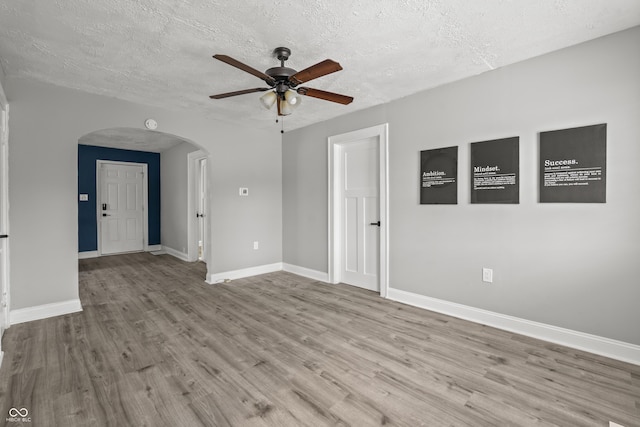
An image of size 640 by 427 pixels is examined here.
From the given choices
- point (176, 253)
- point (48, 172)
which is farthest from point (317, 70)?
point (176, 253)

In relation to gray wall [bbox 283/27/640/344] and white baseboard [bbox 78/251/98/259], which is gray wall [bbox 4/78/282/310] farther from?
white baseboard [bbox 78/251/98/259]

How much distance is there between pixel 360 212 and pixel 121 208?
5999 millimetres

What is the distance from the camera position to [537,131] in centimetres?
267

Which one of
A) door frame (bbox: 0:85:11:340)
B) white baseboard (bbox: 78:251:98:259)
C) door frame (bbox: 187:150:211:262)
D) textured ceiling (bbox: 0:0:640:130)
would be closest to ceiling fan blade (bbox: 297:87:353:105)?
textured ceiling (bbox: 0:0:640:130)

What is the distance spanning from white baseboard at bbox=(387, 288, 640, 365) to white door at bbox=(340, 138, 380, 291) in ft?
2.56

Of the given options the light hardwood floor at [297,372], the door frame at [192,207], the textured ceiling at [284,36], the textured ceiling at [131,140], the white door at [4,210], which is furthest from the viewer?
the door frame at [192,207]

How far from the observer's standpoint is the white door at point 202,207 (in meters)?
6.21

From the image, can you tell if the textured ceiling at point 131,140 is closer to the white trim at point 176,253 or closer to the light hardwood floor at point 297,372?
the white trim at point 176,253

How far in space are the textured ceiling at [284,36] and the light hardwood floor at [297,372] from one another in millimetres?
2512

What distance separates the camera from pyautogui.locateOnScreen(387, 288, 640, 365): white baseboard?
2306mm

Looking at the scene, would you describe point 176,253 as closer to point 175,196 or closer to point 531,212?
point 175,196

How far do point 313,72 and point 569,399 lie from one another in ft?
8.93

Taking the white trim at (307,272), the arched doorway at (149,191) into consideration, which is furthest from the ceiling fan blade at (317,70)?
the arched doorway at (149,191)

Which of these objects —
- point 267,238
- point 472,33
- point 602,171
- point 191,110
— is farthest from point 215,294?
point 602,171
